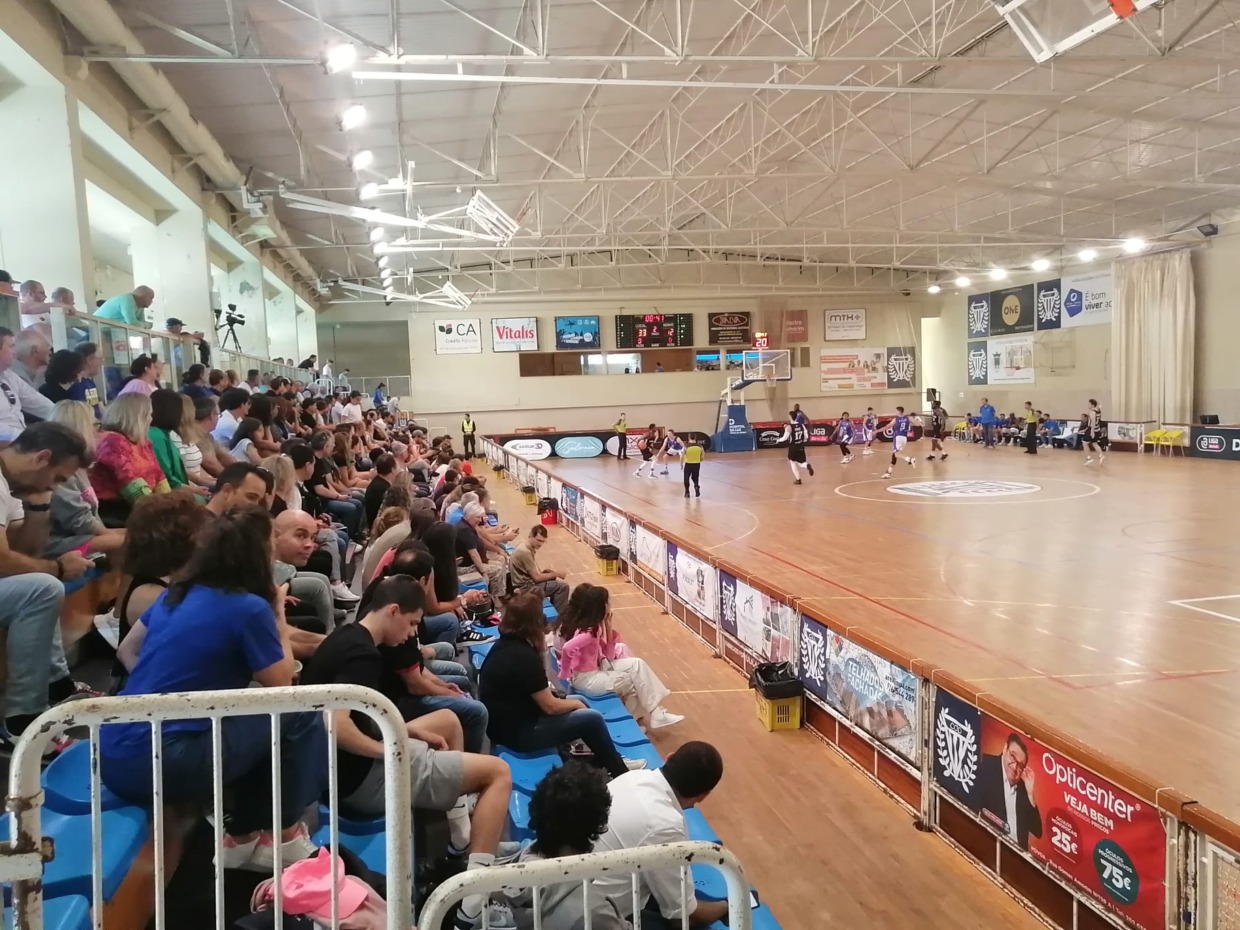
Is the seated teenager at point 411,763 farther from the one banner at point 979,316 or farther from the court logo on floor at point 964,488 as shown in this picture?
the one banner at point 979,316

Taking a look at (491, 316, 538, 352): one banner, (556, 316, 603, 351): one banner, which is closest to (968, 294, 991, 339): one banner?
(556, 316, 603, 351): one banner

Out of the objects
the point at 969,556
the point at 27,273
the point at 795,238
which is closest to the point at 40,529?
the point at 27,273

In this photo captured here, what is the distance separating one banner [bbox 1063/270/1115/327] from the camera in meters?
26.9

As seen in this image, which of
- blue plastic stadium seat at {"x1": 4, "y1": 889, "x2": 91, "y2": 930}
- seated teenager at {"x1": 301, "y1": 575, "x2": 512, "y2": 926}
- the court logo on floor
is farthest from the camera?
the court logo on floor

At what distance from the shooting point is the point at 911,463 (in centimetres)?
2328

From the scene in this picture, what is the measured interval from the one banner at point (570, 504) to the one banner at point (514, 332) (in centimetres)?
1759

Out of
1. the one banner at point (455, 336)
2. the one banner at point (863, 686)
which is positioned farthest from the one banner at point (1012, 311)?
the one banner at point (863, 686)

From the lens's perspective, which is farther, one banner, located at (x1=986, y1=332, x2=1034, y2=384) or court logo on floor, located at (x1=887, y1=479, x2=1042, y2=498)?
one banner, located at (x1=986, y1=332, x2=1034, y2=384)

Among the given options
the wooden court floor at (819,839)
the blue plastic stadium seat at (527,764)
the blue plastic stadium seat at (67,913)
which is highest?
the blue plastic stadium seat at (67,913)

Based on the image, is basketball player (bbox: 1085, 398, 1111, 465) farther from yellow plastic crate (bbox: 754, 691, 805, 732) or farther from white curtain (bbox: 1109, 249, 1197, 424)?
yellow plastic crate (bbox: 754, 691, 805, 732)

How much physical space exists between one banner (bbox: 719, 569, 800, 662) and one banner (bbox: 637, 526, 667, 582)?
2037 mm

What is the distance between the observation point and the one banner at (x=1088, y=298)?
88.4 feet

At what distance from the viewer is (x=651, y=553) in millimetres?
10156

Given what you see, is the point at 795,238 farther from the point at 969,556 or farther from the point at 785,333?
the point at 969,556
